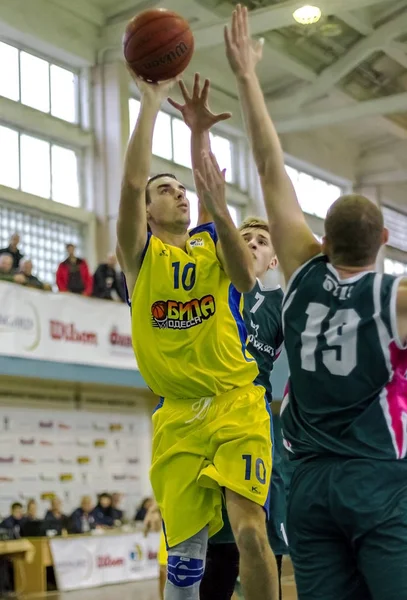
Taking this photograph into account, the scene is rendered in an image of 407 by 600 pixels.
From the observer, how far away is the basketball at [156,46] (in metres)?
4.93

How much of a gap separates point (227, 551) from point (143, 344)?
3.94 ft

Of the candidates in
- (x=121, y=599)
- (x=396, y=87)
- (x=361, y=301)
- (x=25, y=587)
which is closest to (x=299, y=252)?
(x=361, y=301)

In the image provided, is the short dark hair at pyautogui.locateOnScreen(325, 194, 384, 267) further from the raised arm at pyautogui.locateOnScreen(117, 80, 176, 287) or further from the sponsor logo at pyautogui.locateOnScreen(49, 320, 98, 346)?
the sponsor logo at pyautogui.locateOnScreen(49, 320, 98, 346)

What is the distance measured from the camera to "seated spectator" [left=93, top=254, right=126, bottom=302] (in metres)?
16.2

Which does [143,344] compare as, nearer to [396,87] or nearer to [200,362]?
[200,362]

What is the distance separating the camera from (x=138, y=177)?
4691 mm

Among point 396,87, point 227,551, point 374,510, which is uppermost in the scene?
point 396,87

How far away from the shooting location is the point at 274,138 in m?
3.51

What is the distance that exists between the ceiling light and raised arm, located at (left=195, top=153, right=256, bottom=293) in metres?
14.2

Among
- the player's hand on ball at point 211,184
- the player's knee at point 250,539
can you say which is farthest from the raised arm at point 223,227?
the player's knee at point 250,539

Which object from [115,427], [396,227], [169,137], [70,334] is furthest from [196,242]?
[396,227]

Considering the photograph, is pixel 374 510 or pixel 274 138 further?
pixel 274 138

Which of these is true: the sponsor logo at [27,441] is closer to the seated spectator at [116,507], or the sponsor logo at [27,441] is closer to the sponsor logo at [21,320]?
the seated spectator at [116,507]

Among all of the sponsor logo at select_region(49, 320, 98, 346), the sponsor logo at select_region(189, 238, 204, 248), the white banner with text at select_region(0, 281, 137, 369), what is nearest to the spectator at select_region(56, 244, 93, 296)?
the white banner with text at select_region(0, 281, 137, 369)
